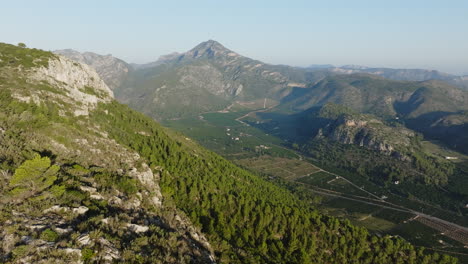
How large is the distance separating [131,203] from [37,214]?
2006 cm

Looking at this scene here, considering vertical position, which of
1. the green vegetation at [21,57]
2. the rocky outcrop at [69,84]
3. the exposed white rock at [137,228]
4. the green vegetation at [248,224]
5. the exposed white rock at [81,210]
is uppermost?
the green vegetation at [21,57]

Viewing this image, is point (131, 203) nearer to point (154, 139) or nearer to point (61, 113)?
point (61, 113)

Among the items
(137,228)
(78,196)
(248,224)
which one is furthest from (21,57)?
(248,224)

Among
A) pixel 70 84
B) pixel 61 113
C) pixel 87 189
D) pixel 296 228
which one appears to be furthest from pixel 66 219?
pixel 70 84

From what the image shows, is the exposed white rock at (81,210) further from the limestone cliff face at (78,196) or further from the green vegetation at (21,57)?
the green vegetation at (21,57)

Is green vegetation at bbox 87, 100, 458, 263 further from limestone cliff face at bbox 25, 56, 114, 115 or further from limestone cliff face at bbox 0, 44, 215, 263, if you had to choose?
limestone cliff face at bbox 25, 56, 114, 115

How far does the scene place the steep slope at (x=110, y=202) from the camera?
38.2 meters

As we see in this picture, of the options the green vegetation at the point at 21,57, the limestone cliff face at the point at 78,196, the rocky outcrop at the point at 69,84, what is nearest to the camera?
the limestone cliff face at the point at 78,196

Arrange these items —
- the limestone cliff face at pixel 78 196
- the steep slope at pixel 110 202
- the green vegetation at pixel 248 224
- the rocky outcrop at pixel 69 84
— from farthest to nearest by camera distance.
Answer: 1. the rocky outcrop at pixel 69 84
2. the green vegetation at pixel 248 224
3. the steep slope at pixel 110 202
4. the limestone cliff face at pixel 78 196

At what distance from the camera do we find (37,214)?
131ft

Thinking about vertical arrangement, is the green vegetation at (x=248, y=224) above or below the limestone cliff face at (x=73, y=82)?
below

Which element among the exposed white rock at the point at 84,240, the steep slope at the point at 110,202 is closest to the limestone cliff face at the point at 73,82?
the steep slope at the point at 110,202

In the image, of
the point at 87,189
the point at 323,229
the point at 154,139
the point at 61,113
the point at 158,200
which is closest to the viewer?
the point at 87,189

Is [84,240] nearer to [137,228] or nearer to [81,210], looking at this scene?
[81,210]
